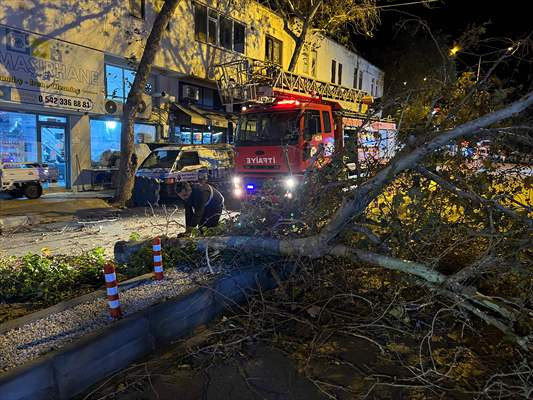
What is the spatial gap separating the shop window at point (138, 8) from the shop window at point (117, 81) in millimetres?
2148

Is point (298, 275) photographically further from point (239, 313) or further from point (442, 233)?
point (442, 233)

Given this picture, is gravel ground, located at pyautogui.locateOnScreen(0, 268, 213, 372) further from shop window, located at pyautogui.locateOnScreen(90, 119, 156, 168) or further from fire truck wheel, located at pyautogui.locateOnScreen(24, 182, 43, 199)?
shop window, located at pyautogui.locateOnScreen(90, 119, 156, 168)

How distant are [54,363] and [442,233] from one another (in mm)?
4017

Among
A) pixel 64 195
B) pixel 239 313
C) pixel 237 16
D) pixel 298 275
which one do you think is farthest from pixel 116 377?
pixel 237 16

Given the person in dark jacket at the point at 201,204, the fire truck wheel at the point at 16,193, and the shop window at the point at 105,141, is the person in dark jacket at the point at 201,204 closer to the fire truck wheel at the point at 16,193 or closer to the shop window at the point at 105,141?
the fire truck wheel at the point at 16,193

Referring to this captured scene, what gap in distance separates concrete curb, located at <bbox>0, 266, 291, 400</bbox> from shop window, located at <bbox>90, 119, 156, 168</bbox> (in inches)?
506

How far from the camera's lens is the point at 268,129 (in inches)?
→ 395

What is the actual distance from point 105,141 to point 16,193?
4562mm

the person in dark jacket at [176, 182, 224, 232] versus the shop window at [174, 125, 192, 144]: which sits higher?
the shop window at [174, 125, 192, 144]

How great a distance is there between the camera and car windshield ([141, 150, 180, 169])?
12.1 m

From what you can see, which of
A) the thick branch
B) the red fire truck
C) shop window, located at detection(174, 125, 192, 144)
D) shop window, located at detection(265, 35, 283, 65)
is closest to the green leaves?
the thick branch

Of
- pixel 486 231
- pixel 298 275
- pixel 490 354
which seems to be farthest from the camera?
pixel 298 275

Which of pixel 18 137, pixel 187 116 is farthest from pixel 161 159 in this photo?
pixel 187 116

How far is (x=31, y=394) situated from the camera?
8.94 feet
